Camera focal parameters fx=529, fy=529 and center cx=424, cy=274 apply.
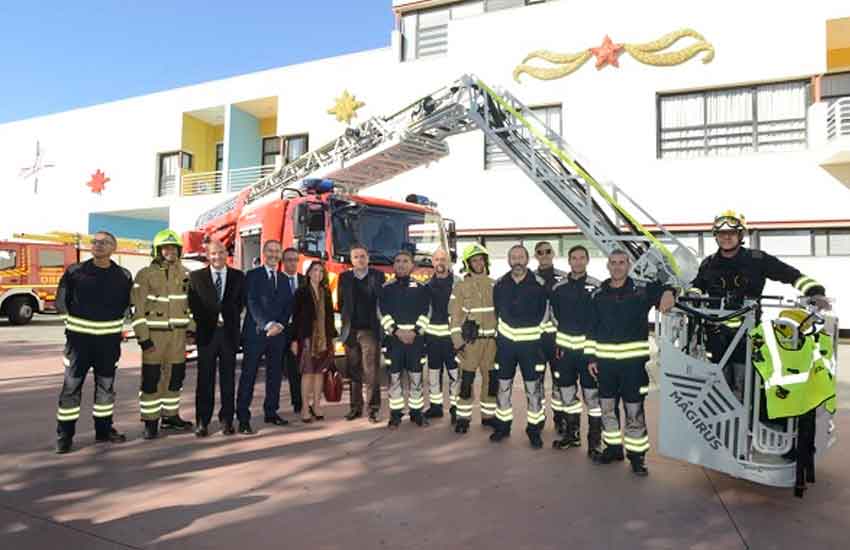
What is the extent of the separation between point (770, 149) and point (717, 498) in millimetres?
12769

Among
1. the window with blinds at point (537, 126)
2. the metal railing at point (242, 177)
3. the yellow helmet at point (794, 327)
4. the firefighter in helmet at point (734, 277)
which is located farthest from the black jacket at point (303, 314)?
the metal railing at point (242, 177)

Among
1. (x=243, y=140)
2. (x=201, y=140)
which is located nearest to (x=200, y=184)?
(x=201, y=140)

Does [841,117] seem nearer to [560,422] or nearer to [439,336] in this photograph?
[560,422]

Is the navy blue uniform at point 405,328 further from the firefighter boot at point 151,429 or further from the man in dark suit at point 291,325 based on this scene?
the firefighter boot at point 151,429

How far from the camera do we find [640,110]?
13.8 meters

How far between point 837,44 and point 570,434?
14334 mm

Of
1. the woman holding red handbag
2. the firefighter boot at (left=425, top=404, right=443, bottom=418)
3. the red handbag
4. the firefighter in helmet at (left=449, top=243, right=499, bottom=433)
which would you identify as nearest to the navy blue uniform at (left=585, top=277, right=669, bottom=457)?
the firefighter in helmet at (left=449, top=243, right=499, bottom=433)

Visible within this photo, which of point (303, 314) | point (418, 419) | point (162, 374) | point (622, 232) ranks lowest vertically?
point (418, 419)

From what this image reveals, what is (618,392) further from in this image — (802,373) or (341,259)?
(341,259)

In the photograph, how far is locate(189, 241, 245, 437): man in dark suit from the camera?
4.62m

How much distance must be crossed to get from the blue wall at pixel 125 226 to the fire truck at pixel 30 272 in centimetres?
701

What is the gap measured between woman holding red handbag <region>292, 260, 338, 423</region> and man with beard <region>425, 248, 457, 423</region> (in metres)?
1.02

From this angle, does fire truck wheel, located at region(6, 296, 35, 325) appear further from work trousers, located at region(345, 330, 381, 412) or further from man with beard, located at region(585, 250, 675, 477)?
man with beard, located at region(585, 250, 675, 477)

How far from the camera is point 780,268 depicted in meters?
3.82
